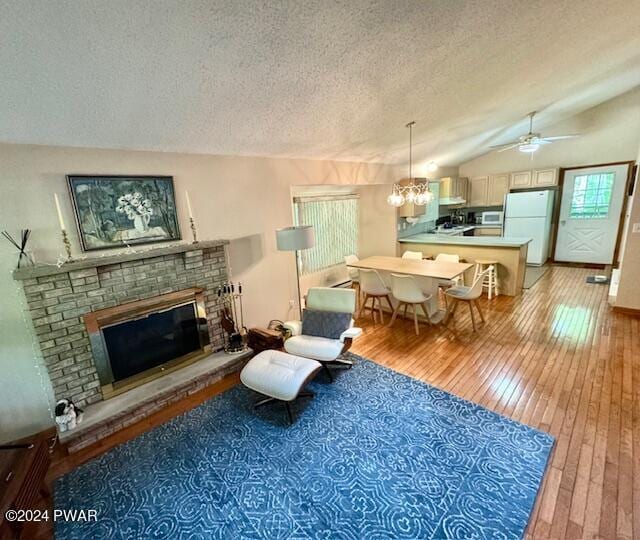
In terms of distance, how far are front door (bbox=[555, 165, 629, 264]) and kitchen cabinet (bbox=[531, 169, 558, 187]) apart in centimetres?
25

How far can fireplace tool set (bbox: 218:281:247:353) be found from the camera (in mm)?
3312

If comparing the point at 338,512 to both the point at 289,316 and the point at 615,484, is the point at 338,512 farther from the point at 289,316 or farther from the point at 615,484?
the point at 289,316

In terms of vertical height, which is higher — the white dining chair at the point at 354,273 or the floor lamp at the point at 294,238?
the floor lamp at the point at 294,238

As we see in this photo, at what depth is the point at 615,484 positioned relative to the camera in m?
1.80

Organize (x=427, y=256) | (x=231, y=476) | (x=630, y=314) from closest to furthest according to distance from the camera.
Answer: (x=231, y=476), (x=630, y=314), (x=427, y=256)

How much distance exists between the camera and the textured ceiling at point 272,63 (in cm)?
142

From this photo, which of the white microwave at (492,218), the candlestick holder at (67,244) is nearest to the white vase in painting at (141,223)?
the candlestick holder at (67,244)

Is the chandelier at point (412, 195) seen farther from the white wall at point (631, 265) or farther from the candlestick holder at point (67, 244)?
the candlestick holder at point (67, 244)

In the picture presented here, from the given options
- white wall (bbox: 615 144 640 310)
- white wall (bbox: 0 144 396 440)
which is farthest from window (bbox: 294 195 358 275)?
white wall (bbox: 615 144 640 310)

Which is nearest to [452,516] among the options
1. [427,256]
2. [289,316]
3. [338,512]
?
[338,512]

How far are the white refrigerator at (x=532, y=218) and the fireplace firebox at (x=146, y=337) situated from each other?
672 cm

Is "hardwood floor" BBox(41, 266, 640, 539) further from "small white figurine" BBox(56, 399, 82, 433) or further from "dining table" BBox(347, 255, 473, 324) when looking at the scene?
"dining table" BBox(347, 255, 473, 324)

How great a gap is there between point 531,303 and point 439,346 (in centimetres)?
227

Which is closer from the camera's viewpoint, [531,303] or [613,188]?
[531,303]
